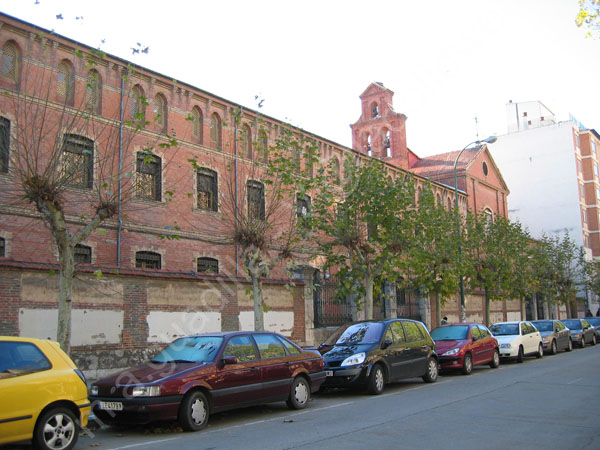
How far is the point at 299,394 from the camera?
1059cm

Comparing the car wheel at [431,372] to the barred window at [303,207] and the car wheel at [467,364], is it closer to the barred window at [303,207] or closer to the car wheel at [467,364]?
the car wheel at [467,364]

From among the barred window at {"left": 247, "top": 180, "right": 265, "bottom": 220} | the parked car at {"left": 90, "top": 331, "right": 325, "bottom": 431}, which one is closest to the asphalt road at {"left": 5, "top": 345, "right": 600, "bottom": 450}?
the parked car at {"left": 90, "top": 331, "right": 325, "bottom": 431}

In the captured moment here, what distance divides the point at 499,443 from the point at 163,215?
17.4m

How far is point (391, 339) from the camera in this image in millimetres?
13023

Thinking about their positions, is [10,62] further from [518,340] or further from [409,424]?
[518,340]

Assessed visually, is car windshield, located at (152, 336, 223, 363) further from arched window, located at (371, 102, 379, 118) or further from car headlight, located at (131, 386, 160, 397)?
arched window, located at (371, 102, 379, 118)

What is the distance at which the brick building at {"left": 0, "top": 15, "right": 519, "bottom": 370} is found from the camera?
1327 cm

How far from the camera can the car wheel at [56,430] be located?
6777mm

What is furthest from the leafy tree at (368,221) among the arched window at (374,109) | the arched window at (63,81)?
the arched window at (374,109)

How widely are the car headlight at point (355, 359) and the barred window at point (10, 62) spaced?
13896 mm

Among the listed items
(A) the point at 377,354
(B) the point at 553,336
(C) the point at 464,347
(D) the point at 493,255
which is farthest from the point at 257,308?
(D) the point at 493,255

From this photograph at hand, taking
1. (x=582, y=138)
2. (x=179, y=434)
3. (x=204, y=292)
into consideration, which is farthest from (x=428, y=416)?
(x=582, y=138)

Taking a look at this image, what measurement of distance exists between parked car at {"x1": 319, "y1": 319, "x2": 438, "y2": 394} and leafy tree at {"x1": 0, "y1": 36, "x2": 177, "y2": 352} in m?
5.61

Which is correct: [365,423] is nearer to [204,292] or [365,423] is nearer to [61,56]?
[204,292]
